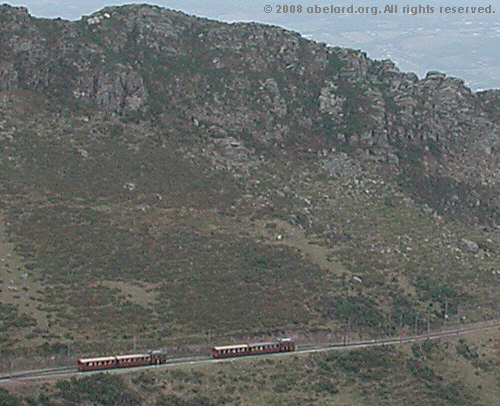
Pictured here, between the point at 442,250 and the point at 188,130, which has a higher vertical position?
the point at 188,130

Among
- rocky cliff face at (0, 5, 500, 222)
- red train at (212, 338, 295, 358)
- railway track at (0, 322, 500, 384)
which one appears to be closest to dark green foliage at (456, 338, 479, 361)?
railway track at (0, 322, 500, 384)

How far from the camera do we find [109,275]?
244 feet

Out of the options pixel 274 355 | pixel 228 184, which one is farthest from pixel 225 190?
pixel 274 355

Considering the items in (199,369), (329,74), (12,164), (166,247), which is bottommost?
(199,369)

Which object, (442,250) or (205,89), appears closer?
(442,250)

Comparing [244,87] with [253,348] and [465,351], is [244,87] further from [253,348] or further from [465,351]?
[253,348]

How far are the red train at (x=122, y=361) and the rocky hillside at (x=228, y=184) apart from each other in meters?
3.42

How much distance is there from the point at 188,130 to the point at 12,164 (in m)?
20.9

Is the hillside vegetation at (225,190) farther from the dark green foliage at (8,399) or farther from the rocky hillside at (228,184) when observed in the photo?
the dark green foliage at (8,399)

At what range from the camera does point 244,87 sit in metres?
109

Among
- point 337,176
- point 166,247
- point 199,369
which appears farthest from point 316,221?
point 199,369

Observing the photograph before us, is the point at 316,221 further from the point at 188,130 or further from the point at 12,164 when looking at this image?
the point at 12,164

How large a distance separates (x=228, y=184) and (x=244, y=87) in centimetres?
1829

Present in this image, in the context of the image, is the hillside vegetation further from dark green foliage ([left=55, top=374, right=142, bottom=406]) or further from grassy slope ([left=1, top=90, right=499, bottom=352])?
dark green foliage ([left=55, top=374, right=142, bottom=406])
